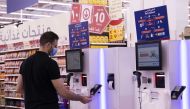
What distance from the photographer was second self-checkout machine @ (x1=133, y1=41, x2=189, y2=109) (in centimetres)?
443

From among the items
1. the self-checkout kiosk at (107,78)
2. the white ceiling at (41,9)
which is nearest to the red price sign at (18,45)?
the self-checkout kiosk at (107,78)

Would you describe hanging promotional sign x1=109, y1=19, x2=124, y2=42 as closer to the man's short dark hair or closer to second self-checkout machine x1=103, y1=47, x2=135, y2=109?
second self-checkout machine x1=103, y1=47, x2=135, y2=109

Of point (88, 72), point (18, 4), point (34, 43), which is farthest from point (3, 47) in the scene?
point (88, 72)

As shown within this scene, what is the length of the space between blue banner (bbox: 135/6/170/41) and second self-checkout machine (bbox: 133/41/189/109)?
0.91 feet

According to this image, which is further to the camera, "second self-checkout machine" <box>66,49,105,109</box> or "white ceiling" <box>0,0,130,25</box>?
"white ceiling" <box>0,0,130,25</box>

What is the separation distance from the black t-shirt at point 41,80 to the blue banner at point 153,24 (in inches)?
62.7

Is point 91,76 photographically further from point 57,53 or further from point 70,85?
point 57,53

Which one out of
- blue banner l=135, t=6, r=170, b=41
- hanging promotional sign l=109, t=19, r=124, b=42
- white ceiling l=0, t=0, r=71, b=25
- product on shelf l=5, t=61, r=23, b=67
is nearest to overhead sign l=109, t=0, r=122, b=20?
hanging promotional sign l=109, t=19, r=124, b=42

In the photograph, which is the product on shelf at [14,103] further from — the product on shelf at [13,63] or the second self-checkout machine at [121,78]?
the second self-checkout machine at [121,78]

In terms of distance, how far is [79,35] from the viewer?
6.54 meters

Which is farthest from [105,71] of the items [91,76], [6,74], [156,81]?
[6,74]

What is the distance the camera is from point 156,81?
15.4 feet

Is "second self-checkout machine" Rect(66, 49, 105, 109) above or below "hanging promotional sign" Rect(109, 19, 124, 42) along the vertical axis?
below

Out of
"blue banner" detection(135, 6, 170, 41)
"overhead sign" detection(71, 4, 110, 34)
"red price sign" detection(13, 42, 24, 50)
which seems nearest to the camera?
"blue banner" detection(135, 6, 170, 41)
